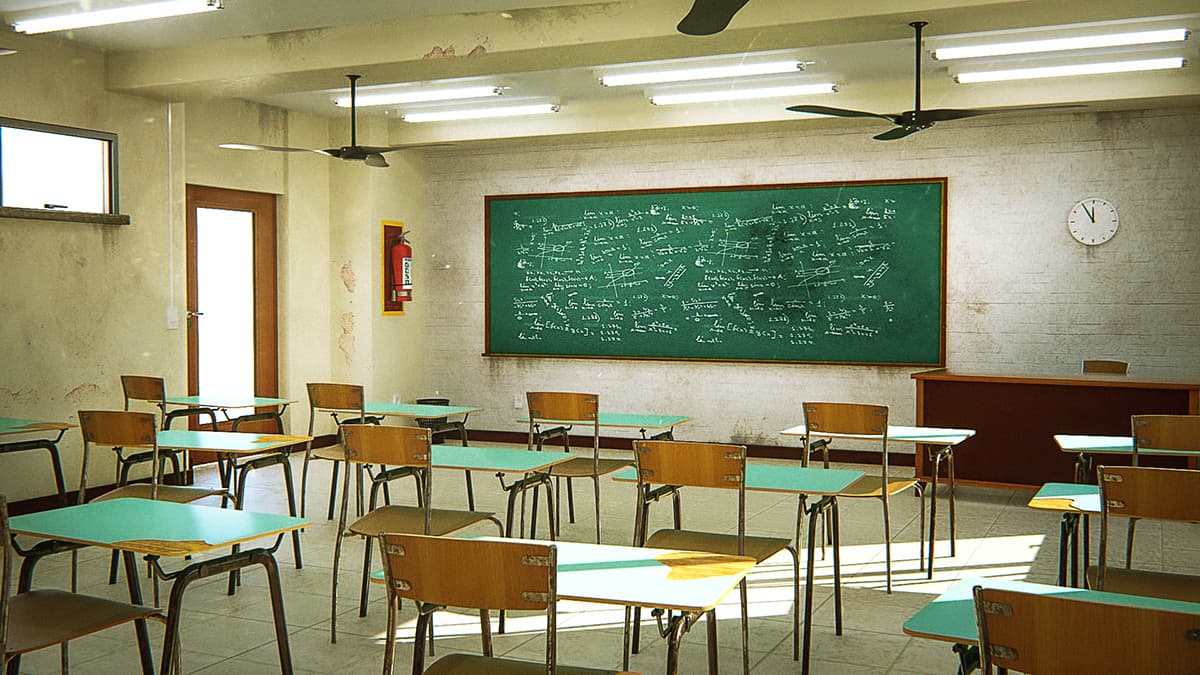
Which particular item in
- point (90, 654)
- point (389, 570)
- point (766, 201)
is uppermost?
point (766, 201)

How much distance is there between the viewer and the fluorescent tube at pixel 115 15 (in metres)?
5.54

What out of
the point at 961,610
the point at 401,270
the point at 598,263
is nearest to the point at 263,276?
the point at 401,270

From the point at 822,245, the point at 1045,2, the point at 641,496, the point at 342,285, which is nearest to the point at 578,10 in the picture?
the point at 1045,2

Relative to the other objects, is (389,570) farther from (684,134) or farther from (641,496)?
(684,134)

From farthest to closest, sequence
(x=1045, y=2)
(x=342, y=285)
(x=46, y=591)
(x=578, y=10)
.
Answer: (x=342, y=285)
(x=578, y=10)
(x=1045, y=2)
(x=46, y=591)

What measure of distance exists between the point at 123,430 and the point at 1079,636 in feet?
12.9

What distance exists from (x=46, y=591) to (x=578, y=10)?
3993mm

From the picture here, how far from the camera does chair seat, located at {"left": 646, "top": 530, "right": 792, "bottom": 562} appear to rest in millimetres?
3539

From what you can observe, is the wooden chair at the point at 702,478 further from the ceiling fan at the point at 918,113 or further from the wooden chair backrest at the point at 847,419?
the ceiling fan at the point at 918,113

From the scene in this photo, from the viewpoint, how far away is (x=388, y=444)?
13.1 ft

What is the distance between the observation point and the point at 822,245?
877cm

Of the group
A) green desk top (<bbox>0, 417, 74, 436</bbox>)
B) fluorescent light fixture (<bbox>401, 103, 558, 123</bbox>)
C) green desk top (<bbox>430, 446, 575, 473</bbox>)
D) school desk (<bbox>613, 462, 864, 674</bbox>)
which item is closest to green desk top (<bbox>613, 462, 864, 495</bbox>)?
school desk (<bbox>613, 462, 864, 674</bbox>)

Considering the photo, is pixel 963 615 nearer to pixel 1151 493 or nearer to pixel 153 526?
pixel 1151 493

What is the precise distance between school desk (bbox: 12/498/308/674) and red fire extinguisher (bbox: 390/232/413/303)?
21.1 ft
